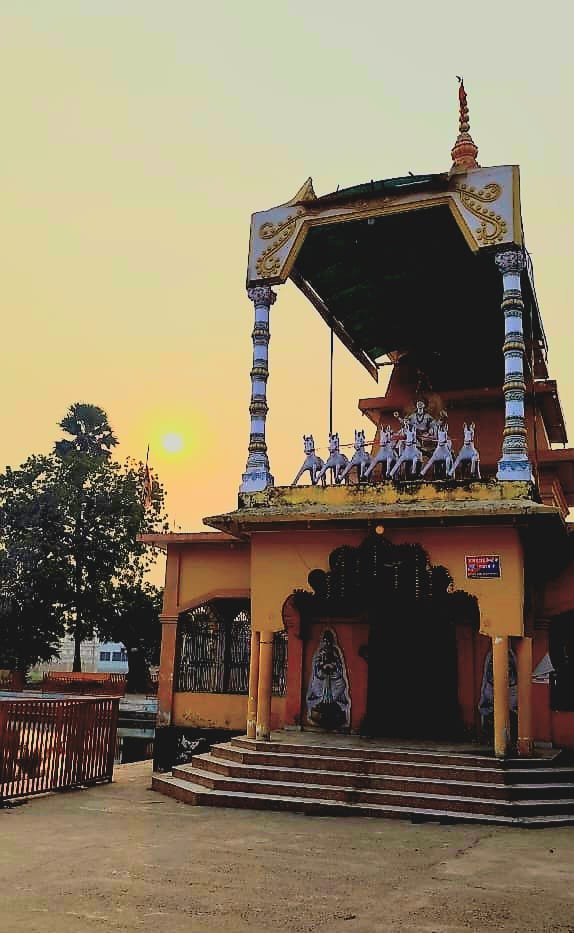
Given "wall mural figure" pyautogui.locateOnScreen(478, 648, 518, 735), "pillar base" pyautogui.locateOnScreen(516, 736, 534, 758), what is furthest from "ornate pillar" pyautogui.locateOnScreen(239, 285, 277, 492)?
"pillar base" pyautogui.locateOnScreen(516, 736, 534, 758)

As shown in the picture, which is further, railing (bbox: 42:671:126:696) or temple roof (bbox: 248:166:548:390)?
railing (bbox: 42:671:126:696)

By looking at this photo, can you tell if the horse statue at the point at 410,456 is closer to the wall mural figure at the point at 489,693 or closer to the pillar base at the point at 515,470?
the pillar base at the point at 515,470

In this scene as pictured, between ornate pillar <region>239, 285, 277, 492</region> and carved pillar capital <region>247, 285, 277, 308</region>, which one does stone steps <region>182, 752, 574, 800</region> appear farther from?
carved pillar capital <region>247, 285, 277, 308</region>

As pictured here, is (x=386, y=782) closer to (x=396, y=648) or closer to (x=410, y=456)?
(x=396, y=648)

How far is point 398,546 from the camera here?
1123 centimetres

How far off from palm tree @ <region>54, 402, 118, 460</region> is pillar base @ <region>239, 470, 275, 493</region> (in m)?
29.7

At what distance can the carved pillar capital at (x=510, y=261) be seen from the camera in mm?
11672

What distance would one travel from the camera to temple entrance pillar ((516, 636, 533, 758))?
10.8m

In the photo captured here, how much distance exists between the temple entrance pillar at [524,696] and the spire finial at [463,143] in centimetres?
970

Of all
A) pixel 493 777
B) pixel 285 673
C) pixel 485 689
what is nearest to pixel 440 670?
pixel 485 689

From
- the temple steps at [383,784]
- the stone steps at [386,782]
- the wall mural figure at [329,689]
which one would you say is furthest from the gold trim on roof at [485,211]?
the stone steps at [386,782]

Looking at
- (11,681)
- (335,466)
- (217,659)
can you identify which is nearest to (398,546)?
(335,466)

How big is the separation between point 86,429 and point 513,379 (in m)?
33.0

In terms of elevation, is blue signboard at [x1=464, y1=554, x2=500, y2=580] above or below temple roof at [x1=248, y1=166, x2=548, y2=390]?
below
